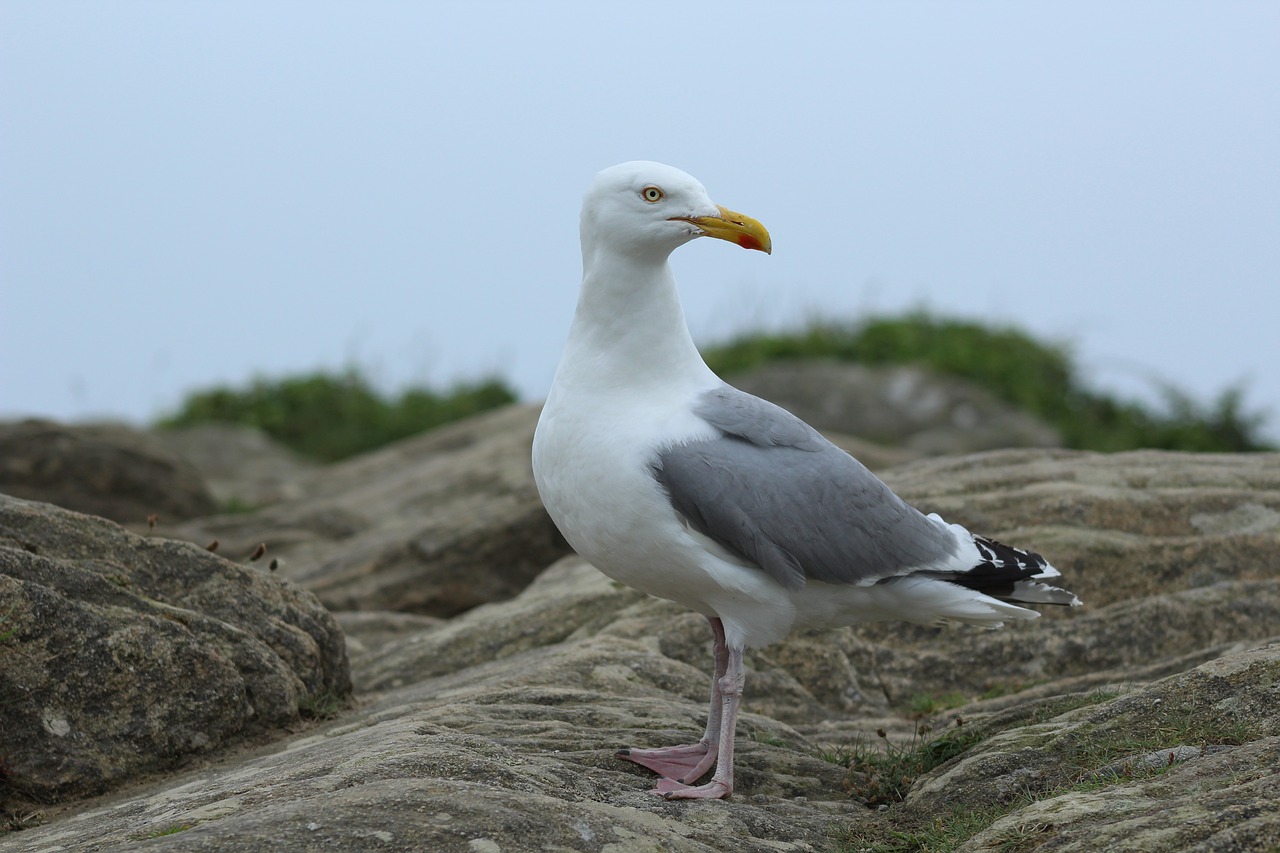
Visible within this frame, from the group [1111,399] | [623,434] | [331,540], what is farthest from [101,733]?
[1111,399]

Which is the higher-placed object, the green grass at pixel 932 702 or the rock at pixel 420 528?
the rock at pixel 420 528

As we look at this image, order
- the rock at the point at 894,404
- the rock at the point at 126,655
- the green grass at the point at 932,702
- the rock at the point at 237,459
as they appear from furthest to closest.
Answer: the rock at the point at 894,404, the rock at the point at 237,459, the green grass at the point at 932,702, the rock at the point at 126,655

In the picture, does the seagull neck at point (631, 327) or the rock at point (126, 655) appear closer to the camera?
the rock at point (126, 655)

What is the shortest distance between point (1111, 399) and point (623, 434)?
52.4 ft

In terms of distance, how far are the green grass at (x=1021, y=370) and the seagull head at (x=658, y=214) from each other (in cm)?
1309

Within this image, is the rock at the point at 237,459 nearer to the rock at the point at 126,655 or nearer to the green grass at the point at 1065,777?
the rock at the point at 126,655

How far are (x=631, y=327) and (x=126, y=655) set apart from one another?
234 centimetres

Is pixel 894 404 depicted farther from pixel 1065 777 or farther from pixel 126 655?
pixel 126 655

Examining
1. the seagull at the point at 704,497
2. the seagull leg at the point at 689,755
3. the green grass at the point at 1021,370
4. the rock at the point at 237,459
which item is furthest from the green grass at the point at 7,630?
the green grass at the point at 1021,370

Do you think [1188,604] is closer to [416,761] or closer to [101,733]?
[416,761]

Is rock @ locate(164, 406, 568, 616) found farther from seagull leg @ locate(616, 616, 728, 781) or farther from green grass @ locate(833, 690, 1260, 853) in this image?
green grass @ locate(833, 690, 1260, 853)

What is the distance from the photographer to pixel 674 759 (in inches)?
191

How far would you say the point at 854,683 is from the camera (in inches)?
255

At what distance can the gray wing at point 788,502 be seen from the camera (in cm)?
483
